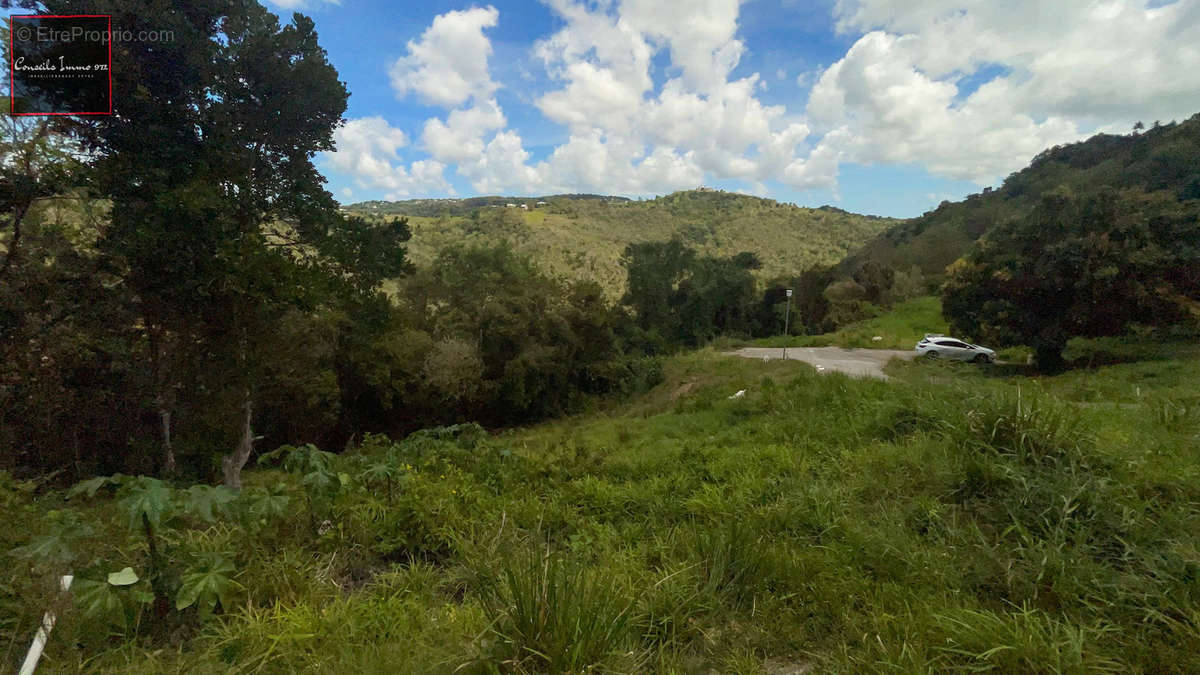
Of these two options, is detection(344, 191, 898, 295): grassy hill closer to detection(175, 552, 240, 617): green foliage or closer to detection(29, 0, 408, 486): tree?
detection(29, 0, 408, 486): tree

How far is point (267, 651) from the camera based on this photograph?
199cm

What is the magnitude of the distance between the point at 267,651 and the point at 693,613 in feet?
6.21

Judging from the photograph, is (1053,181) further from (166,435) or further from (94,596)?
(166,435)

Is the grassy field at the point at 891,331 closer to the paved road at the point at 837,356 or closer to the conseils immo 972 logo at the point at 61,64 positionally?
the paved road at the point at 837,356

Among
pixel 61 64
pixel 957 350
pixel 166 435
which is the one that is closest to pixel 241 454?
pixel 166 435

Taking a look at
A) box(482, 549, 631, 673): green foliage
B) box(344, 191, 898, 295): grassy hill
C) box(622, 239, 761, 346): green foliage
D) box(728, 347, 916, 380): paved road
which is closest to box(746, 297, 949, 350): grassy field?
box(728, 347, 916, 380): paved road

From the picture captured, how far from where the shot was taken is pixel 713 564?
2652 millimetres

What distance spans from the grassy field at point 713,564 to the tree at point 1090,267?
11036 mm

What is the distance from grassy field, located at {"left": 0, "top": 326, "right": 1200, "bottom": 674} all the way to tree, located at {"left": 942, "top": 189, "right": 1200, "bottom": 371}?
11.0 meters

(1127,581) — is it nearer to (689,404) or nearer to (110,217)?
(689,404)

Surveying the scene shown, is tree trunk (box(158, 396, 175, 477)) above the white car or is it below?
below

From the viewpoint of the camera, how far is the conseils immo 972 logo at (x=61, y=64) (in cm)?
685

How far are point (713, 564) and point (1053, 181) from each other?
59.7 m

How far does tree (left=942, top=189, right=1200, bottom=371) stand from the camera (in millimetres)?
11875
